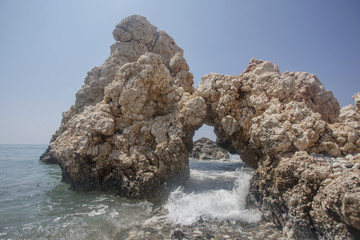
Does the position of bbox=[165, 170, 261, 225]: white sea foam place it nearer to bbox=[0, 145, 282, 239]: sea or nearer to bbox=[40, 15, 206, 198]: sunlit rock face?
bbox=[0, 145, 282, 239]: sea

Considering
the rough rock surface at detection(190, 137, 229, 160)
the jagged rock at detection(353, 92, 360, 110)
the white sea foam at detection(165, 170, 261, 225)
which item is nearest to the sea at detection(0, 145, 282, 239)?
the white sea foam at detection(165, 170, 261, 225)

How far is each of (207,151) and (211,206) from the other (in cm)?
3136

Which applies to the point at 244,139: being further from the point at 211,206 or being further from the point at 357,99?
the point at 357,99

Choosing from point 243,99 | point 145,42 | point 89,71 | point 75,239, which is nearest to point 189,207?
point 75,239

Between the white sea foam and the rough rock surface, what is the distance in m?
27.0

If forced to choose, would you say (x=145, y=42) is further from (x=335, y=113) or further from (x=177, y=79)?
(x=335, y=113)

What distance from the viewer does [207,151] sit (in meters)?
40.0

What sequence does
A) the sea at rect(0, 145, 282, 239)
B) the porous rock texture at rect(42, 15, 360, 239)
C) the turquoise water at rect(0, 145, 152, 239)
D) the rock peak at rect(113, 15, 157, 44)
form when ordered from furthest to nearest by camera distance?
the rock peak at rect(113, 15, 157, 44)
the turquoise water at rect(0, 145, 152, 239)
the sea at rect(0, 145, 282, 239)
the porous rock texture at rect(42, 15, 360, 239)

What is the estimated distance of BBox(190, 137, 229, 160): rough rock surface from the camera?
3819 cm

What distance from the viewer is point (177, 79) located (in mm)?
14680

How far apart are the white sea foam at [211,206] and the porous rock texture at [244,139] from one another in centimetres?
73

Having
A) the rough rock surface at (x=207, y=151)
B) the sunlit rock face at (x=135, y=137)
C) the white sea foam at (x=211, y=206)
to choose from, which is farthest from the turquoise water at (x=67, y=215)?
the rough rock surface at (x=207, y=151)

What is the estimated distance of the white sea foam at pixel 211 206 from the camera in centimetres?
811

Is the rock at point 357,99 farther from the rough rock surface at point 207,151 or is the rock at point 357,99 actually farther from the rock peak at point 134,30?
the rough rock surface at point 207,151
